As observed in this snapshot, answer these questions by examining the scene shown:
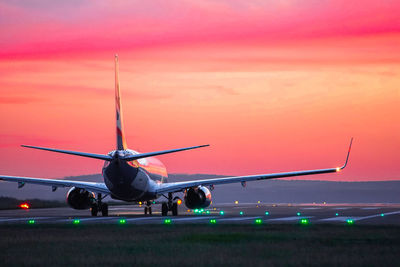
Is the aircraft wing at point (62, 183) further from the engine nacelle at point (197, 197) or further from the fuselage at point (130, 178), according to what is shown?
the engine nacelle at point (197, 197)

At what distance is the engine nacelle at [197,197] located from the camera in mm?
48469

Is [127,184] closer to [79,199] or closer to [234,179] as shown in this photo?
[79,199]

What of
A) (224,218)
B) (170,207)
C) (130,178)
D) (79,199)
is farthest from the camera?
(170,207)

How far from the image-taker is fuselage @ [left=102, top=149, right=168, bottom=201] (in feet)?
142

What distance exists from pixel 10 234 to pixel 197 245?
8.67 m

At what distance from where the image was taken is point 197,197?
48500 millimetres

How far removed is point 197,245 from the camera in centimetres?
2067

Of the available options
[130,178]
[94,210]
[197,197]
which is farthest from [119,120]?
[197,197]

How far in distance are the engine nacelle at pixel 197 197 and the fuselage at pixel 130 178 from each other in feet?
9.32

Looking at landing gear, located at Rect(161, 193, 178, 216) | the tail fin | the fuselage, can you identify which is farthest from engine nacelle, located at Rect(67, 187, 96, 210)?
the tail fin

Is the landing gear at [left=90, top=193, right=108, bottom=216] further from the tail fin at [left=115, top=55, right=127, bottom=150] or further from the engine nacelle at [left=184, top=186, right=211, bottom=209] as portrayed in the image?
the engine nacelle at [left=184, top=186, right=211, bottom=209]

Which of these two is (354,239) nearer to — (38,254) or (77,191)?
(38,254)

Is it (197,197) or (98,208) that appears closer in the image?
(98,208)

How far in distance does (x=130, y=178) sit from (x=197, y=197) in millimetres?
5861
